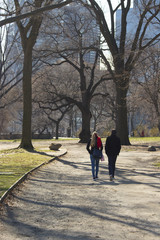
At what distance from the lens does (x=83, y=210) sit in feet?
29.1

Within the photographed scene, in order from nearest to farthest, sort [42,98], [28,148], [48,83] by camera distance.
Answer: [28,148], [42,98], [48,83]

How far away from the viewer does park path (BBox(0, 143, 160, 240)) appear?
6844mm

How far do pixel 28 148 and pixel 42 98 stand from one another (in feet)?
60.9

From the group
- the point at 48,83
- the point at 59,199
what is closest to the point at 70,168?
the point at 59,199

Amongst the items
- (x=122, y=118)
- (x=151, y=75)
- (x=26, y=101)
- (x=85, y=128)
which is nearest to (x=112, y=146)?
(x=26, y=101)

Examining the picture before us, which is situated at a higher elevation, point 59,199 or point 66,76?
point 66,76

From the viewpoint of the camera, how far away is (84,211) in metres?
8.75

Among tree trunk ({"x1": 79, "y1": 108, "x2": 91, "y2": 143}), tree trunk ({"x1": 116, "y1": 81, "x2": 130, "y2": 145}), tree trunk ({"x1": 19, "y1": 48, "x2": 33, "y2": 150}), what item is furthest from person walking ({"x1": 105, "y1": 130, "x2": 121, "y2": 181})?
tree trunk ({"x1": 79, "y1": 108, "x2": 91, "y2": 143})

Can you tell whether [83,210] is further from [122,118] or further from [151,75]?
[151,75]

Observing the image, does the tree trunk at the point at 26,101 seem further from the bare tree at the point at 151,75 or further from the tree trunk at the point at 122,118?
the tree trunk at the point at 122,118

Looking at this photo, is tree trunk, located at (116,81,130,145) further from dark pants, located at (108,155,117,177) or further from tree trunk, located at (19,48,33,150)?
dark pants, located at (108,155,117,177)

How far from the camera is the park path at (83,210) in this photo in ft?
22.5

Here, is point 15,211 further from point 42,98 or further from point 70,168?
point 42,98

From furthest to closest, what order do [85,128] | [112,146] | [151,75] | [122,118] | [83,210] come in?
[151,75]
[85,128]
[122,118]
[112,146]
[83,210]
